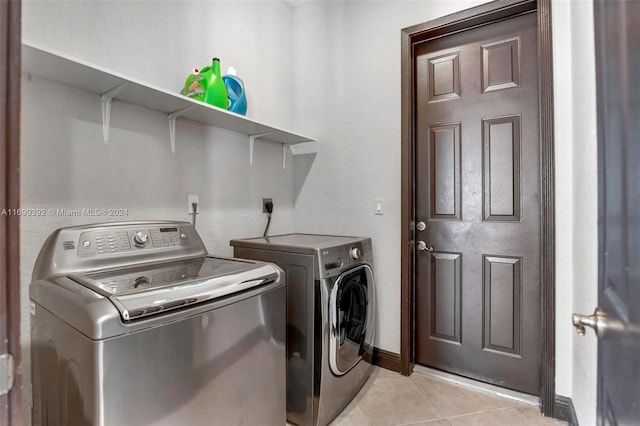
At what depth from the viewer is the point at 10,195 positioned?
41 centimetres

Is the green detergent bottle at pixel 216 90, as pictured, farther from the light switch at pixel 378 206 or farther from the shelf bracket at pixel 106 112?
the light switch at pixel 378 206

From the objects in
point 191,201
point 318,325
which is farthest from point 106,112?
point 318,325

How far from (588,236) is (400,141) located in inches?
47.2

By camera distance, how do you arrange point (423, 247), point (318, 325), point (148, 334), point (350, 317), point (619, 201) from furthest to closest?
point (423, 247) < point (350, 317) < point (318, 325) < point (148, 334) < point (619, 201)

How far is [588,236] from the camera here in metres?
1.32

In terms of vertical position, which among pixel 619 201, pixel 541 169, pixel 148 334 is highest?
pixel 541 169

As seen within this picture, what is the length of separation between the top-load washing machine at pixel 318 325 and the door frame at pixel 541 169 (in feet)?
1.61

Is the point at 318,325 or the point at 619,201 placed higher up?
the point at 619,201

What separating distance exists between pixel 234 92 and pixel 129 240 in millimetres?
1107

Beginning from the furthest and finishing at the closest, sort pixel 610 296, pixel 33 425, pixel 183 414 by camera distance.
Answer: pixel 33 425 < pixel 183 414 < pixel 610 296

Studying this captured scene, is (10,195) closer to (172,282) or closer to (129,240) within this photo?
(172,282)

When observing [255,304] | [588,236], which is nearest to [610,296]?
[588,236]

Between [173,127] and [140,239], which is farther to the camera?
[173,127]

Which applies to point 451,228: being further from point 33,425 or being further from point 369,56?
point 33,425
